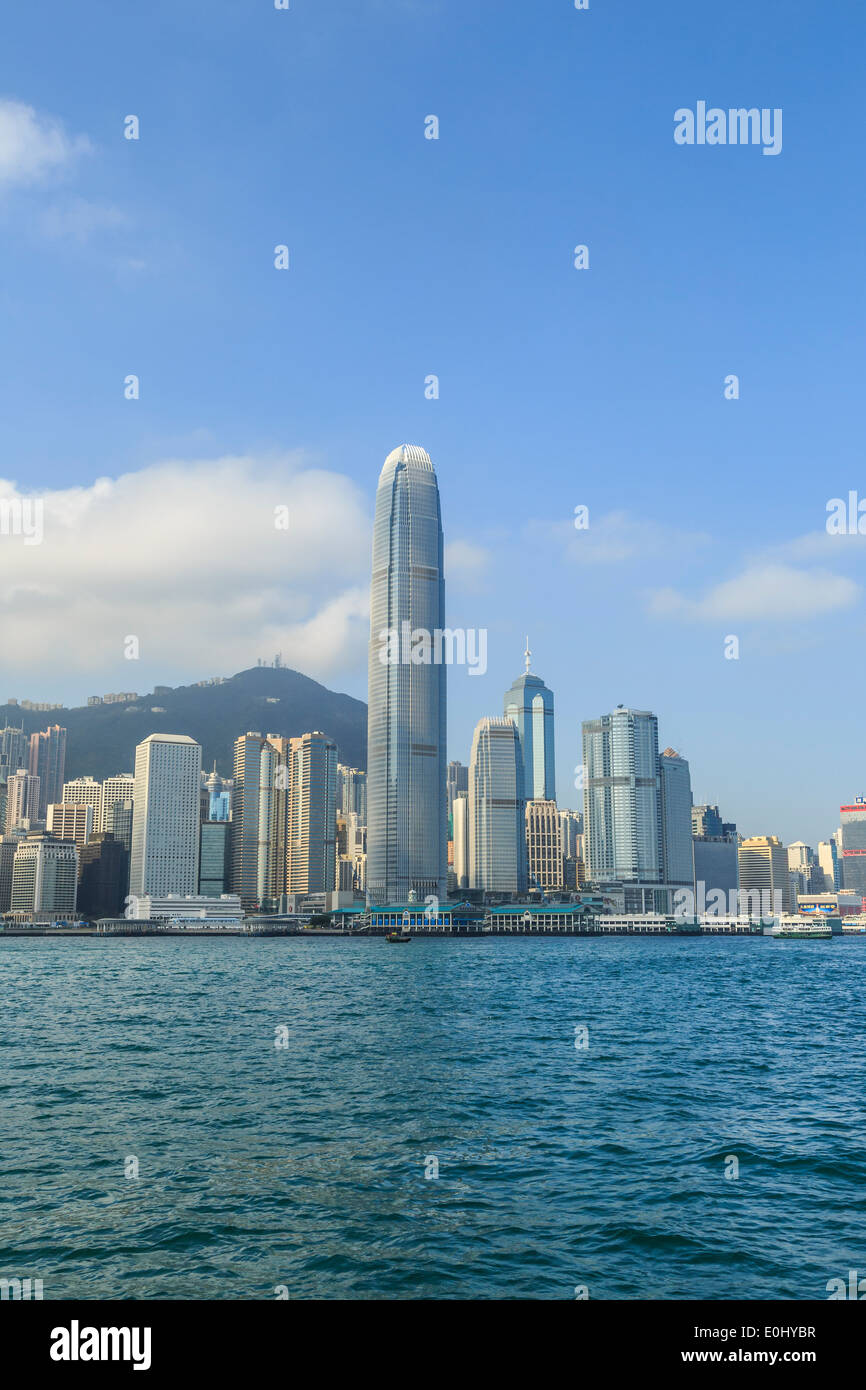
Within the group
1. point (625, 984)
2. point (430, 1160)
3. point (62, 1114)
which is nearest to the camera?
point (430, 1160)

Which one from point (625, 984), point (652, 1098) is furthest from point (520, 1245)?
point (625, 984)

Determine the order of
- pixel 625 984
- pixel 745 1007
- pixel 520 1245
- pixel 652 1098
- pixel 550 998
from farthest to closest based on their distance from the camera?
pixel 625 984 < pixel 550 998 < pixel 745 1007 < pixel 652 1098 < pixel 520 1245

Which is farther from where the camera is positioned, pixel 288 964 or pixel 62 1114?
pixel 288 964
